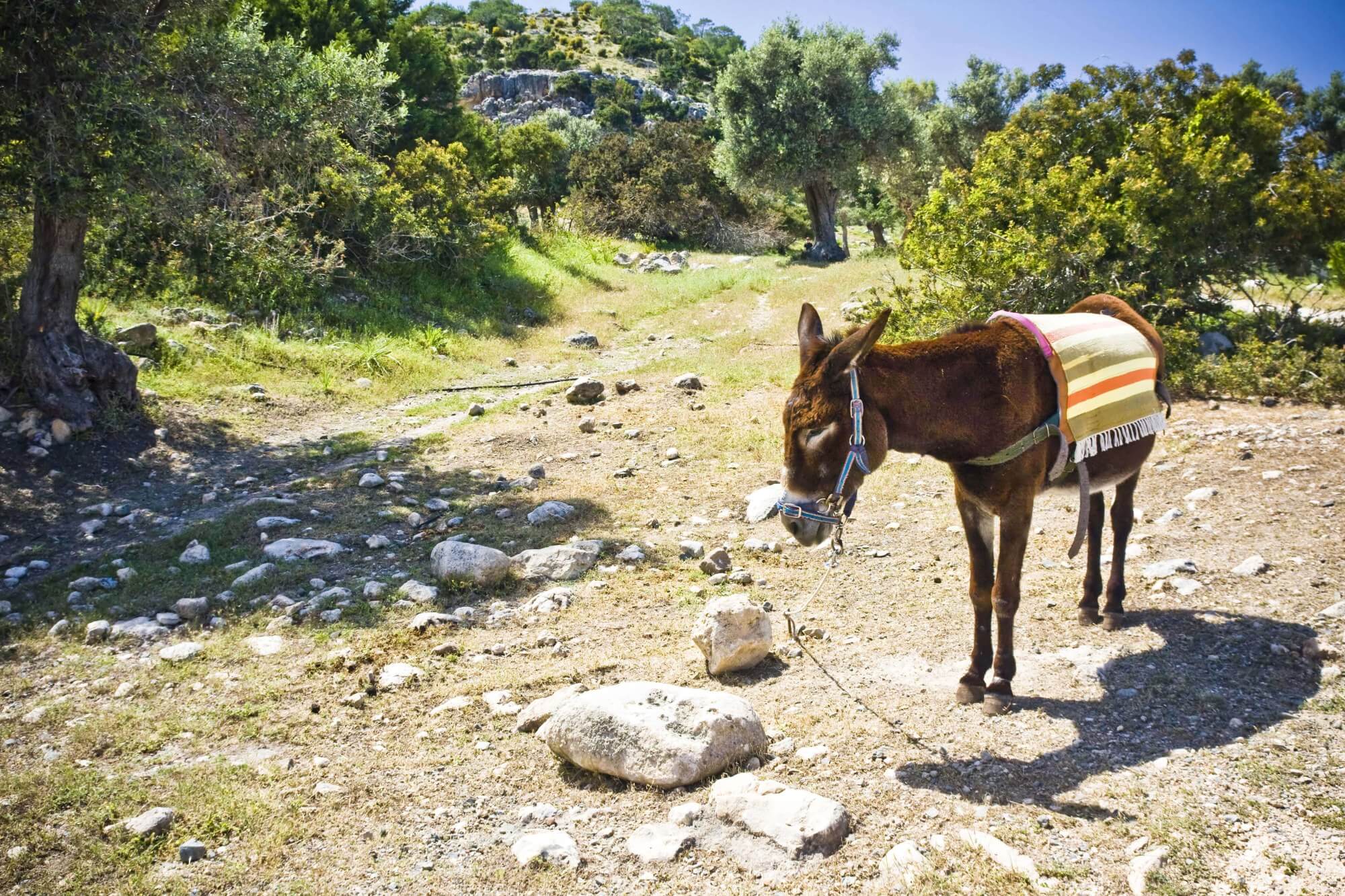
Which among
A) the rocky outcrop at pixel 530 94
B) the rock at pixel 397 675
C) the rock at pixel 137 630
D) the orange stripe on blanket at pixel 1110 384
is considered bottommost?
the rock at pixel 397 675

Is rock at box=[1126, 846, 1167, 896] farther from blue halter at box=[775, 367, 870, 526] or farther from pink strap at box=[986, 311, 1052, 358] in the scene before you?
pink strap at box=[986, 311, 1052, 358]

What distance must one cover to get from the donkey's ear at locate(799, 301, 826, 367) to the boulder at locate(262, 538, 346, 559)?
517 centimetres

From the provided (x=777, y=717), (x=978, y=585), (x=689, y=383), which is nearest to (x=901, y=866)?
(x=777, y=717)

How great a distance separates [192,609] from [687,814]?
15.1 feet

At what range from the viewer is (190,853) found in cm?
374

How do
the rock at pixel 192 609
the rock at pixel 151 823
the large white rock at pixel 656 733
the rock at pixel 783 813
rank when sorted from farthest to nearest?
the rock at pixel 192 609, the large white rock at pixel 656 733, the rock at pixel 151 823, the rock at pixel 783 813

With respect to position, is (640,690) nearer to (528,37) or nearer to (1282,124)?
(1282,124)

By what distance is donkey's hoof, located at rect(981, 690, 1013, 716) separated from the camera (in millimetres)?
4504

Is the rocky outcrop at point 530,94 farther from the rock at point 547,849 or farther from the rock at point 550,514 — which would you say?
the rock at point 547,849

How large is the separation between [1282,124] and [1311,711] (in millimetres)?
11678

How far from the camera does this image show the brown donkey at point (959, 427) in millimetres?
4117

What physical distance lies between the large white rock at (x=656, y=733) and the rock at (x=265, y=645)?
101 inches

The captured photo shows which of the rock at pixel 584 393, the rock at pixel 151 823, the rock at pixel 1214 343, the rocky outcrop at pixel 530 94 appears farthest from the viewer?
the rocky outcrop at pixel 530 94

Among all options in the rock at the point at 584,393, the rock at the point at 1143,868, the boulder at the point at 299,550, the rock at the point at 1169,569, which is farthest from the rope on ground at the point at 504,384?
the rock at the point at 1143,868
